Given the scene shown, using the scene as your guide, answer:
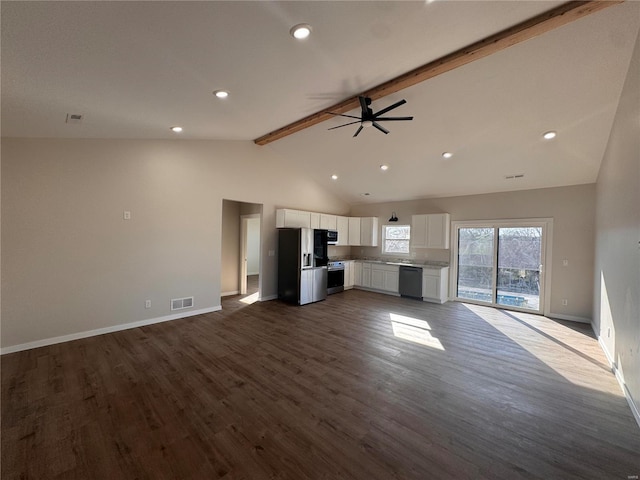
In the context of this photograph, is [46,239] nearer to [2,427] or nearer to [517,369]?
[2,427]

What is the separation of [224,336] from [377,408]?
2.55 meters

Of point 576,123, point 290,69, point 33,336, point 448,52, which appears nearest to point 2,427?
point 33,336

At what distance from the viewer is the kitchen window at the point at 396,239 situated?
7.35 m

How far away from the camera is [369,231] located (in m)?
7.73

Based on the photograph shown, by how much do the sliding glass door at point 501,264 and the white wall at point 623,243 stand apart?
1447 millimetres

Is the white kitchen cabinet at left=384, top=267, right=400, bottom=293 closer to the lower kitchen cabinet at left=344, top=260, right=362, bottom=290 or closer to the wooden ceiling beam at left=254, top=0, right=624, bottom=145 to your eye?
the lower kitchen cabinet at left=344, top=260, right=362, bottom=290

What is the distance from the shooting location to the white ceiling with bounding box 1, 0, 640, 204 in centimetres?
188

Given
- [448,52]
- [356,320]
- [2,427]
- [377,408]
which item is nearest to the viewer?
[2,427]

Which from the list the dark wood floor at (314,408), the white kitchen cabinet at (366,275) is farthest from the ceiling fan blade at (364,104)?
the white kitchen cabinet at (366,275)

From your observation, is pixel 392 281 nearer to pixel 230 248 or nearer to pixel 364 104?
pixel 230 248

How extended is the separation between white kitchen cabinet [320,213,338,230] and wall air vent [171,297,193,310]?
3549 millimetres

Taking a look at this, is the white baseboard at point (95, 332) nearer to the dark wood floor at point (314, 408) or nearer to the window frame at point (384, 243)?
the dark wood floor at point (314, 408)

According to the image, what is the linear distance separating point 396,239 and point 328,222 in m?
2.07

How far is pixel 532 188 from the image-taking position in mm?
5359
